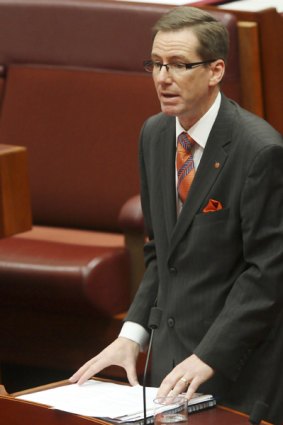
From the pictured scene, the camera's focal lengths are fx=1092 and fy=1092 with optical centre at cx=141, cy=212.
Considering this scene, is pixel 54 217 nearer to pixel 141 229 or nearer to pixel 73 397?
pixel 141 229

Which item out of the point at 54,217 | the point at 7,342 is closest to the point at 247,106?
the point at 54,217

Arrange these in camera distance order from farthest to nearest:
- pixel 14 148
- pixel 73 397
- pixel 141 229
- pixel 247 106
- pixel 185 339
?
pixel 247 106 < pixel 141 229 < pixel 14 148 < pixel 185 339 < pixel 73 397

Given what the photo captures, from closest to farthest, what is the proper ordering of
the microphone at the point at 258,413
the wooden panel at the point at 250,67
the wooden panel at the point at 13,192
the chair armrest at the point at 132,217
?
the microphone at the point at 258,413
the wooden panel at the point at 13,192
the chair armrest at the point at 132,217
the wooden panel at the point at 250,67

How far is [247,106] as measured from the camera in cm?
196

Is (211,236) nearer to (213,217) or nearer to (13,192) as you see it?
(213,217)

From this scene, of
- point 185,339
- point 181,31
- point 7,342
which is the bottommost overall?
point 7,342

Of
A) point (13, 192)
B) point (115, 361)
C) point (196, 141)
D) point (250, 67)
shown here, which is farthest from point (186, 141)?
point (250, 67)

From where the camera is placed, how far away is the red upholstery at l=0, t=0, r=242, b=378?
1880 mm

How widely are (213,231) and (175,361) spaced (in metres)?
0.16

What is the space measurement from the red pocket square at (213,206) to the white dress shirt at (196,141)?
0.05 m

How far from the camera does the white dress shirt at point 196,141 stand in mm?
1175

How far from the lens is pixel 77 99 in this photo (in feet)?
7.02

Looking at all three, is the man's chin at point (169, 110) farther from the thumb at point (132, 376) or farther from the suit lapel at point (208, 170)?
the thumb at point (132, 376)

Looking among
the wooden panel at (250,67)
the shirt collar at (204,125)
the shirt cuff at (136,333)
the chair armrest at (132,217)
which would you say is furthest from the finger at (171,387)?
the wooden panel at (250,67)
